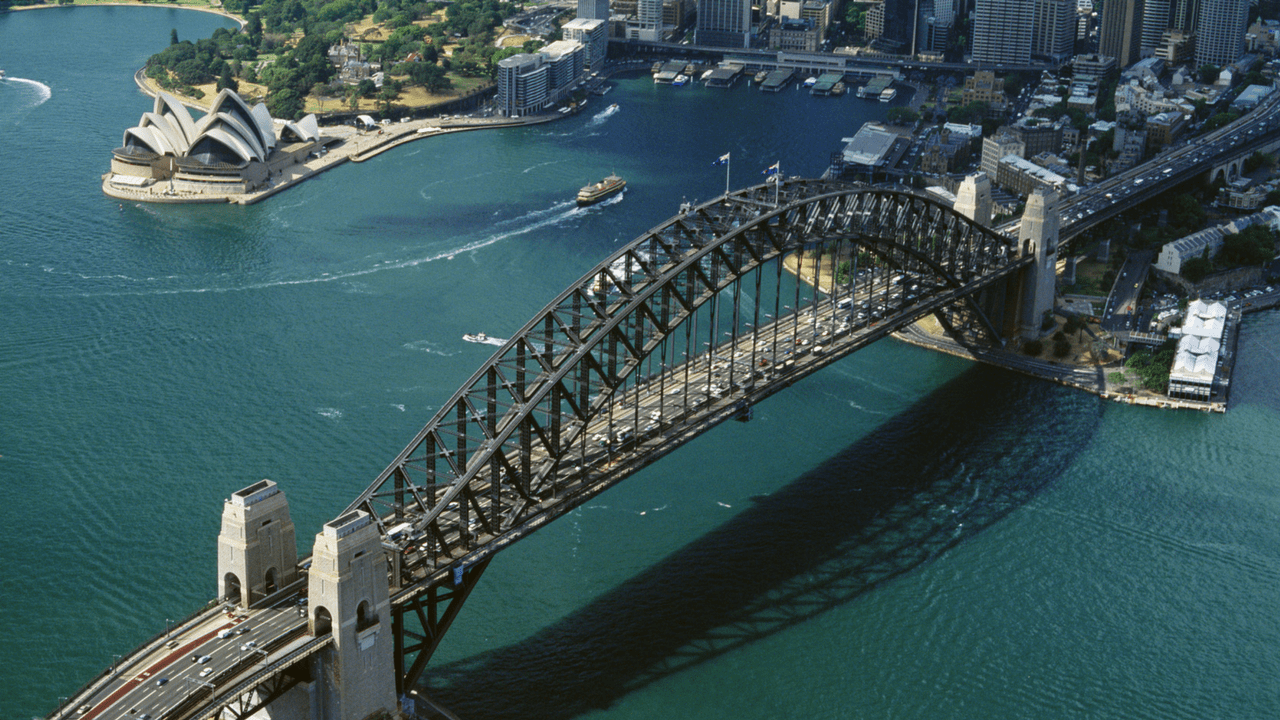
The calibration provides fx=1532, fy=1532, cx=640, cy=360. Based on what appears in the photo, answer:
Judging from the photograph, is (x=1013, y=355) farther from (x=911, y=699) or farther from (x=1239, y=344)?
(x=911, y=699)

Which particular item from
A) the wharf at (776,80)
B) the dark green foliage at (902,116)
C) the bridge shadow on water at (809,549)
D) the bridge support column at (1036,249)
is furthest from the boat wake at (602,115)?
the bridge shadow on water at (809,549)

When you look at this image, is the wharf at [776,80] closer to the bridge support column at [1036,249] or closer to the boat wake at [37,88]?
the boat wake at [37,88]

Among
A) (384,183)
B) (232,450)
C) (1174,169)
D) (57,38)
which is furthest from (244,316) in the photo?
(57,38)

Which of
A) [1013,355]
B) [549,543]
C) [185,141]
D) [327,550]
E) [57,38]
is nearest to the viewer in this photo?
[327,550]

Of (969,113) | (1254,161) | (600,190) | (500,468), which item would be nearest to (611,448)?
(500,468)

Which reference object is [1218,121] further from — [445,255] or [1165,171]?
[445,255]

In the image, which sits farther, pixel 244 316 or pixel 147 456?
pixel 244 316
